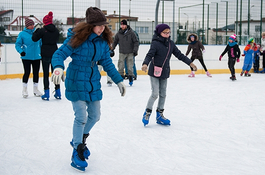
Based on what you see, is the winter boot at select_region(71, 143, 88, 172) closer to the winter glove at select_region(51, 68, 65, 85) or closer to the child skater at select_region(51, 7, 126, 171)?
the child skater at select_region(51, 7, 126, 171)

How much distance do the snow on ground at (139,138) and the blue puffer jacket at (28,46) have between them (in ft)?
2.70

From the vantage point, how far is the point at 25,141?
13.6 feet

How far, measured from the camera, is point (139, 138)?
4.34m

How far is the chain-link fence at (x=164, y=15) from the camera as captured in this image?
11.2 meters

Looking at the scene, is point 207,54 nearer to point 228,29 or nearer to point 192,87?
point 228,29

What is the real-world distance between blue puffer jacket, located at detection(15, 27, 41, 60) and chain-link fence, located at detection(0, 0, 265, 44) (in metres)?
4.30

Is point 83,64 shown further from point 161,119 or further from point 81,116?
point 161,119

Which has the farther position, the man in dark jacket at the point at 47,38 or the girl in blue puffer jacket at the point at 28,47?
the girl in blue puffer jacket at the point at 28,47

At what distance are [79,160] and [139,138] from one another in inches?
49.2

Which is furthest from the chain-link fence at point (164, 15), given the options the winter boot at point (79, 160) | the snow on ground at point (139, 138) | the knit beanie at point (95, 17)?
the winter boot at point (79, 160)

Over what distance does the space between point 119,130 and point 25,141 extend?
1.16 meters

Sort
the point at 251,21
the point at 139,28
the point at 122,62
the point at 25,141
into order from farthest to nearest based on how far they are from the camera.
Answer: the point at 251,21 < the point at 139,28 < the point at 122,62 < the point at 25,141

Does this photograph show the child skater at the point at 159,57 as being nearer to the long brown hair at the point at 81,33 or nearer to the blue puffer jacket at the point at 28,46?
the long brown hair at the point at 81,33

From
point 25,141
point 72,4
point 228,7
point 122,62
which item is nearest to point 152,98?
point 25,141
